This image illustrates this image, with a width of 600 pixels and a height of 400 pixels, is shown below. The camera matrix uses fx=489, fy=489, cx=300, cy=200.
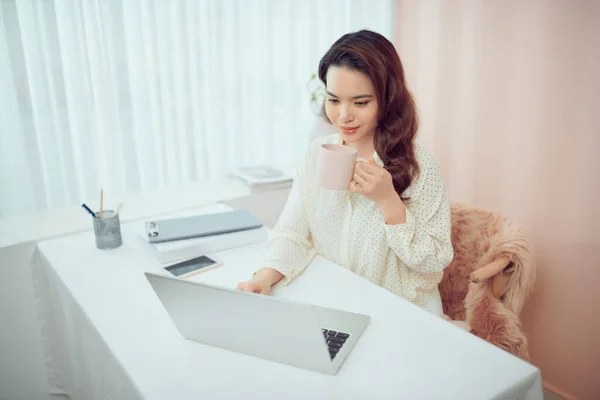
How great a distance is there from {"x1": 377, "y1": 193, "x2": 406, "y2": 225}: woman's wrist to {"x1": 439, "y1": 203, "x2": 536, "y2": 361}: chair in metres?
0.34

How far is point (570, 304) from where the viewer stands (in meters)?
1.83

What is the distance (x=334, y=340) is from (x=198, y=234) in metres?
0.65

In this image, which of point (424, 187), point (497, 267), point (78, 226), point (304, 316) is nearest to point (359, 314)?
point (304, 316)

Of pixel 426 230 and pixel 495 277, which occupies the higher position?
pixel 426 230

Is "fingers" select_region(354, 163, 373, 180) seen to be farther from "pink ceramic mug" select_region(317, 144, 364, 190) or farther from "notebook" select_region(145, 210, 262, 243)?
"notebook" select_region(145, 210, 262, 243)

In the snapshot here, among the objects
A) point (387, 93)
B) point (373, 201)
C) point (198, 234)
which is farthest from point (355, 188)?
point (198, 234)

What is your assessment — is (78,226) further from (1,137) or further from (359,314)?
(359,314)

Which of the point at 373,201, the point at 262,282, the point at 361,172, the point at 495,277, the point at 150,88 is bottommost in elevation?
the point at 495,277

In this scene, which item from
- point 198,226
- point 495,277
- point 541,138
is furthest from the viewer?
point 541,138

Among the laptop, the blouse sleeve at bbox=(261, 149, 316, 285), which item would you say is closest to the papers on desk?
the blouse sleeve at bbox=(261, 149, 316, 285)

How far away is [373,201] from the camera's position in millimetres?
1278

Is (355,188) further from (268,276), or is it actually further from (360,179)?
(268,276)

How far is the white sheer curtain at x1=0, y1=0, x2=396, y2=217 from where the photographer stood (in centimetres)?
170

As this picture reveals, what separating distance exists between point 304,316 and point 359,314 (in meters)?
0.29
